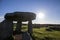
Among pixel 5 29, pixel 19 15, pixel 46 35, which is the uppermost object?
pixel 19 15

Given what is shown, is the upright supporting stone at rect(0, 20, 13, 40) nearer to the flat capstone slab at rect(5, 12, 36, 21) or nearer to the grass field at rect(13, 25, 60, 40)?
the flat capstone slab at rect(5, 12, 36, 21)

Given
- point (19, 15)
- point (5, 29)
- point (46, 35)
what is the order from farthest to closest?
point (46, 35)
point (19, 15)
point (5, 29)

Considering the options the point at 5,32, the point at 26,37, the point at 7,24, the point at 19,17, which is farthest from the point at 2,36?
the point at 26,37

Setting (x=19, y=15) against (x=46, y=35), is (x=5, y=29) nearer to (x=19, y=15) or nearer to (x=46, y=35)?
(x=19, y=15)

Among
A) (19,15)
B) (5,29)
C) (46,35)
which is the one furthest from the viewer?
(46,35)

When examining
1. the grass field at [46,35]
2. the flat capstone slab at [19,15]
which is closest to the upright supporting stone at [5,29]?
the flat capstone slab at [19,15]

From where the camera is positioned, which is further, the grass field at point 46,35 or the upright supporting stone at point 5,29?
the grass field at point 46,35

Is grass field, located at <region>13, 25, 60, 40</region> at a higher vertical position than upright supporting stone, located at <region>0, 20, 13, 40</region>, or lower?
lower

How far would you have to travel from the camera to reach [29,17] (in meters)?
16.8

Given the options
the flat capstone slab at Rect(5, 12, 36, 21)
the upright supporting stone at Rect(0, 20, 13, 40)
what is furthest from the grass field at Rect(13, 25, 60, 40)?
the upright supporting stone at Rect(0, 20, 13, 40)

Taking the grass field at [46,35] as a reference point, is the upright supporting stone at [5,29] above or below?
above

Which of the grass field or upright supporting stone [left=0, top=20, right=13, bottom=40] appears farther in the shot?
the grass field

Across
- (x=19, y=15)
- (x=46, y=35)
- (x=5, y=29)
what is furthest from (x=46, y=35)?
(x=5, y=29)

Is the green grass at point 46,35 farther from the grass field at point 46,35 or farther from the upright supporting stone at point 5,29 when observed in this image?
the upright supporting stone at point 5,29
